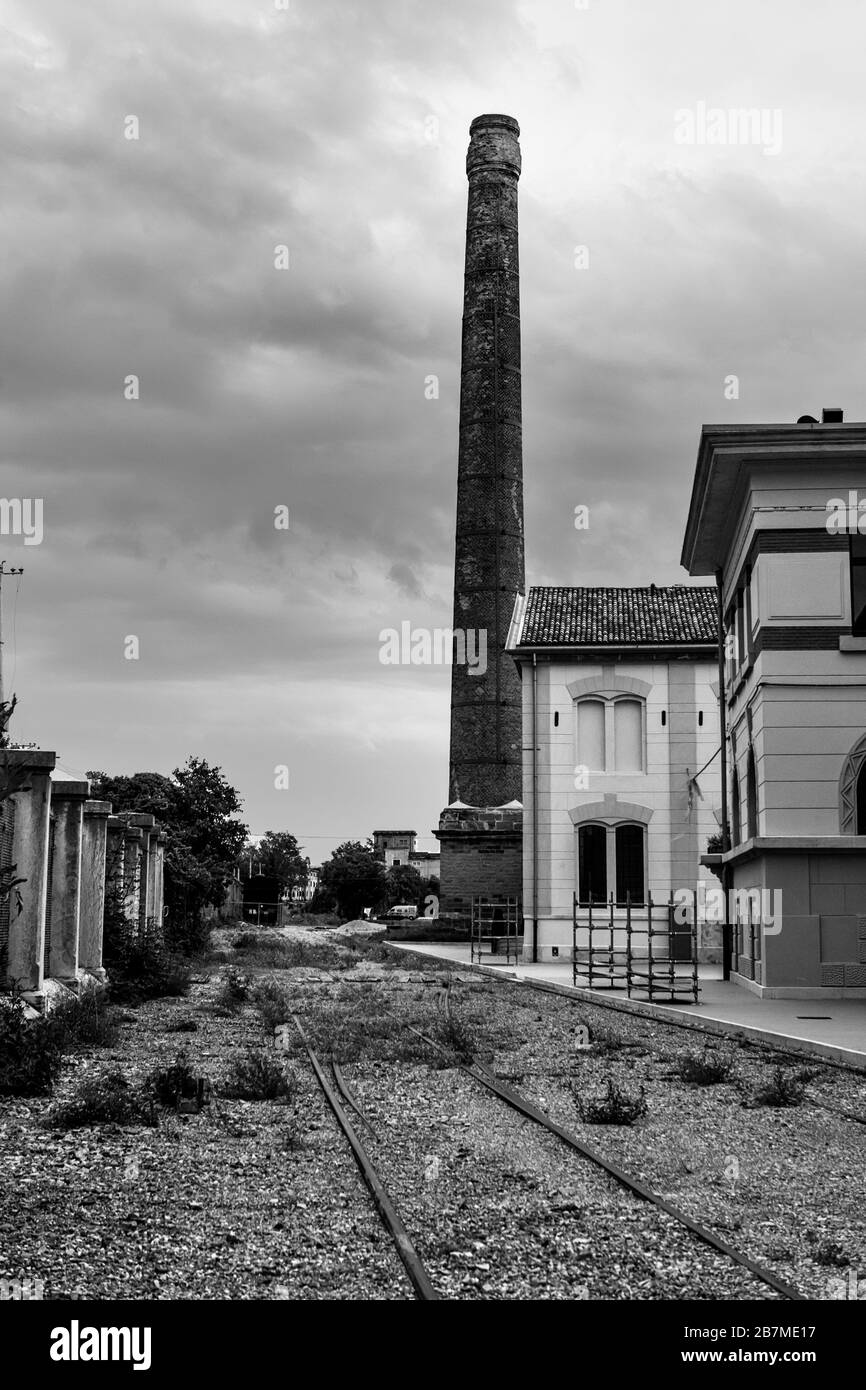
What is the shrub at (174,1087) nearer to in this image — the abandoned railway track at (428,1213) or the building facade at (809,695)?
the abandoned railway track at (428,1213)

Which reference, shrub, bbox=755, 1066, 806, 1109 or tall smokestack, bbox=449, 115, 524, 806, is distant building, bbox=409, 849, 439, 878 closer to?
tall smokestack, bbox=449, 115, 524, 806

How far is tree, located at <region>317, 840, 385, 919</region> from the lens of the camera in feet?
296

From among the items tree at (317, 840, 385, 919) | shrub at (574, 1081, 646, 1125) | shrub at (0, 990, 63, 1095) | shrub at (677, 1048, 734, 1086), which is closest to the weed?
shrub at (677, 1048, 734, 1086)

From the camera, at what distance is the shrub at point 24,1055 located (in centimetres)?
1062

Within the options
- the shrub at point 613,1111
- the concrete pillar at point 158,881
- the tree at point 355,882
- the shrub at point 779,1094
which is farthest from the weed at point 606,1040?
the tree at point 355,882

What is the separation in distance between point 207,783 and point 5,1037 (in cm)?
4324

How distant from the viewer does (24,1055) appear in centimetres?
1118

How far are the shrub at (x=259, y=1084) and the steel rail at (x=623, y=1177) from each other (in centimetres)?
163

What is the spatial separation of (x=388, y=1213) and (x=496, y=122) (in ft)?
163

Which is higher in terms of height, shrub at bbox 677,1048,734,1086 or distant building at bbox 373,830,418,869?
distant building at bbox 373,830,418,869

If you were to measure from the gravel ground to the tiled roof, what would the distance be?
23743mm
